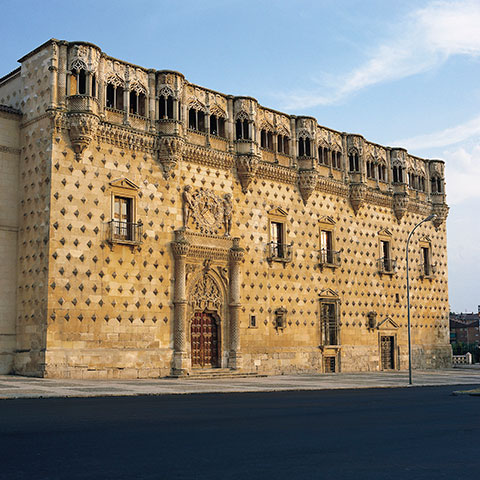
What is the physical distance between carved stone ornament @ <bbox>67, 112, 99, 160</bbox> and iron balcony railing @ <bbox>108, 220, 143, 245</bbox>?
11.2 feet

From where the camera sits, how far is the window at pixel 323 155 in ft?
127

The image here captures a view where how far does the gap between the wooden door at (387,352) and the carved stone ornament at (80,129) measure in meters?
22.9

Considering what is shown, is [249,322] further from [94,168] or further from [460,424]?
[460,424]

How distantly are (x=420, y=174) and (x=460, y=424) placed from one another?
115 ft

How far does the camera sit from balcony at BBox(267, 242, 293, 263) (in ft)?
114

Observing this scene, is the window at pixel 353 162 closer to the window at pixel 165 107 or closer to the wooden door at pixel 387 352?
the wooden door at pixel 387 352

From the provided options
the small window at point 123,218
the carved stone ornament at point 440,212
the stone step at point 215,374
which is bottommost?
the stone step at point 215,374

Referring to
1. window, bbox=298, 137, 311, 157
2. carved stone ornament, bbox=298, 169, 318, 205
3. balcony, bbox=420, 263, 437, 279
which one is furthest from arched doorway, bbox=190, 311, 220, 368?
balcony, bbox=420, 263, 437, 279

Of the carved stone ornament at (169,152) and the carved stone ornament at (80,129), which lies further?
the carved stone ornament at (169,152)

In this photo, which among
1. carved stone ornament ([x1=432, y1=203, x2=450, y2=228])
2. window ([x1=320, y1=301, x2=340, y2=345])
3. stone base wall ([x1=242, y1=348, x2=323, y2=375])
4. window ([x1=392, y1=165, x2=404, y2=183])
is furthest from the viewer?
carved stone ornament ([x1=432, y1=203, x2=450, y2=228])

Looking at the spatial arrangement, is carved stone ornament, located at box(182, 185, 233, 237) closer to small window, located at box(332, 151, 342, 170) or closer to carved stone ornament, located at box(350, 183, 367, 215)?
small window, located at box(332, 151, 342, 170)

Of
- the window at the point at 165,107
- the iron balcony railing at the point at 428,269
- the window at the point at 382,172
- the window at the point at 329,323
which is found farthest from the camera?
the iron balcony railing at the point at 428,269

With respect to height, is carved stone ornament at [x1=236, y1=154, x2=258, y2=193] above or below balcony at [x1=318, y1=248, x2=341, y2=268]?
above

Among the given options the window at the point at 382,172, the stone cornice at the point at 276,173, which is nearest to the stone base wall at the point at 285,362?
the stone cornice at the point at 276,173
